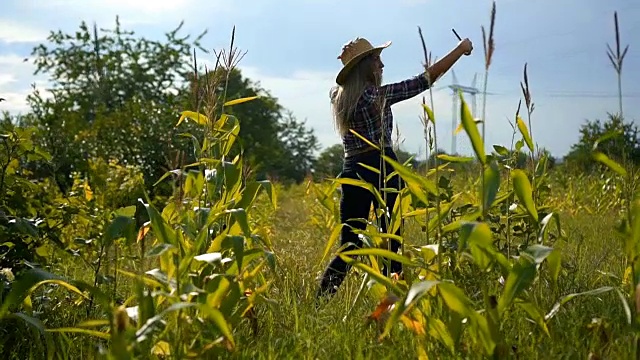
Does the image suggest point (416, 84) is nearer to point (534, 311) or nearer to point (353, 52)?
point (353, 52)

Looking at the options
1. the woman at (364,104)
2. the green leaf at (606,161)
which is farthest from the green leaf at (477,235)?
the woman at (364,104)

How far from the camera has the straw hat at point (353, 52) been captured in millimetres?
4555

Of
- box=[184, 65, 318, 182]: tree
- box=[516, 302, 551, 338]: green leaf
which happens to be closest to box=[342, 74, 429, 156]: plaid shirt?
box=[516, 302, 551, 338]: green leaf

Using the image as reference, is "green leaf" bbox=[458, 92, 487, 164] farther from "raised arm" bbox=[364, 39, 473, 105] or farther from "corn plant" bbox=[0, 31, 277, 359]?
"raised arm" bbox=[364, 39, 473, 105]

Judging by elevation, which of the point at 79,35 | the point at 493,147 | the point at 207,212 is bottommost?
the point at 207,212

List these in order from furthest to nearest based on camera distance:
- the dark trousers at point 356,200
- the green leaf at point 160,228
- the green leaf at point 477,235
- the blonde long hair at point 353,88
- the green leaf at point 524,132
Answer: the blonde long hair at point 353,88
the dark trousers at point 356,200
the green leaf at point 524,132
the green leaf at point 160,228
the green leaf at point 477,235

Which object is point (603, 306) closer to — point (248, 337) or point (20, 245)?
point (248, 337)

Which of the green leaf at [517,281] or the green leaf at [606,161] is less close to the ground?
the green leaf at [606,161]

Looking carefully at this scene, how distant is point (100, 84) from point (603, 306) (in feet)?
43.6

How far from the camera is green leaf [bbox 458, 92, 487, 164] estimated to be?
2.17m

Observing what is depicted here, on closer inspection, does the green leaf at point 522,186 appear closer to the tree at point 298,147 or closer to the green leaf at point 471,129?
the green leaf at point 471,129

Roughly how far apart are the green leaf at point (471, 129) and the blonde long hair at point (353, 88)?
2.30m

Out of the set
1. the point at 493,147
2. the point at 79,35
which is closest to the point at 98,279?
the point at 493,147

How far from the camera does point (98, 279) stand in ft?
9.98
